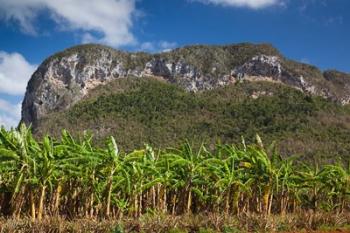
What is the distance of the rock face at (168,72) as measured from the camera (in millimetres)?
166375

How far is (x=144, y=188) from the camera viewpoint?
15.8 m

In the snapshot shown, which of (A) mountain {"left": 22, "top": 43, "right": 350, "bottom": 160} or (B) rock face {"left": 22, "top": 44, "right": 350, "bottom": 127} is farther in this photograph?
(B) rock face {"left": 22, "top": 44, "right": 350, "bottom": 127}

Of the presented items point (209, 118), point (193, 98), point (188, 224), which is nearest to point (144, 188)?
point (188, 224)

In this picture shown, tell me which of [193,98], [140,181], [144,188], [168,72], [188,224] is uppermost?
[168,72]

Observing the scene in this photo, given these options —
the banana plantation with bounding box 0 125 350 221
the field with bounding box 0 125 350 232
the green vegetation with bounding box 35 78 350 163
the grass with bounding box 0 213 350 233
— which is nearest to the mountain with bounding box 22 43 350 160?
the green vegetation with bounding box 35 78 350 163

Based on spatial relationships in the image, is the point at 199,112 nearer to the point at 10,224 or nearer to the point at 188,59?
the point at 188,59

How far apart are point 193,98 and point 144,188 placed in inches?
4996

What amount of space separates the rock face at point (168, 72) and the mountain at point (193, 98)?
1.02ft

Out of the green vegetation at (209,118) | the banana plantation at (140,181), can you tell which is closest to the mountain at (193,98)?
the green vegetation at (209,118)

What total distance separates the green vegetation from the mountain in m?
0.24

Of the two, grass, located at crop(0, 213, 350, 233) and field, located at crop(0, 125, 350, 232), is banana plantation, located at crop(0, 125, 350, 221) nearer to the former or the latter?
field, located at crop(0, 125, 350, 232)

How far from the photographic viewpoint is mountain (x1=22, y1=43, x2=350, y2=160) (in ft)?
354

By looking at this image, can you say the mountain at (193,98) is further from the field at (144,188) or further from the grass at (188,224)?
the grass at (188,224)

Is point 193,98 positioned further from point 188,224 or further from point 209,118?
point 188,224
